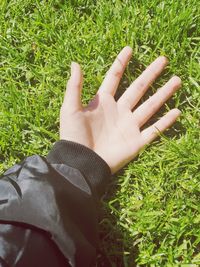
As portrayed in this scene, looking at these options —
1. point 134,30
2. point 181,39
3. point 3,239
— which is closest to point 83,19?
point 134,30

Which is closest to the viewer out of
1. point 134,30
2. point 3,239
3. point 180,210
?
point 3,239

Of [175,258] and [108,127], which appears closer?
[175,258]

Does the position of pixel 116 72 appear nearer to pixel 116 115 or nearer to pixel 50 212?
pixel 116 115

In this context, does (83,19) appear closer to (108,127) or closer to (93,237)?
(108,127)

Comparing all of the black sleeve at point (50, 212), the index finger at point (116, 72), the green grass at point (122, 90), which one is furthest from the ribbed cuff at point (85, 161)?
the index finger at point (116, 72)

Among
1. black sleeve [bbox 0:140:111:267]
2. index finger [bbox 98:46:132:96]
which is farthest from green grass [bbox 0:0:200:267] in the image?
black sleeve [bbox 0:140:111:267]

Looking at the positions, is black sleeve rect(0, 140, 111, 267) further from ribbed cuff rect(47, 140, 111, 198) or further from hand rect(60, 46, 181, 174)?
hand rect(60, 46, 181, 174)

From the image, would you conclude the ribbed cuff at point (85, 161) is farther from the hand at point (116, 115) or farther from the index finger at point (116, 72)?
the index finger at point (116, 72)

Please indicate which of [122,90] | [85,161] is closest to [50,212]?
[85,161]
